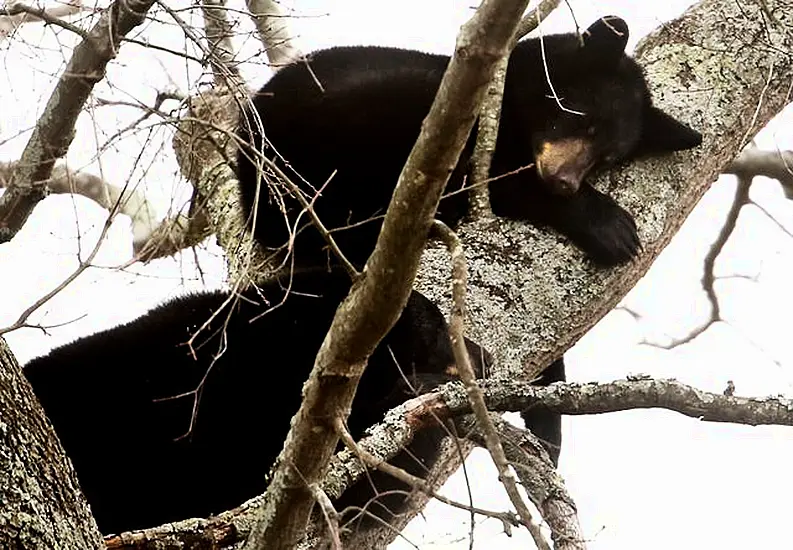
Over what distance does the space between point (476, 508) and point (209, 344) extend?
2.25m

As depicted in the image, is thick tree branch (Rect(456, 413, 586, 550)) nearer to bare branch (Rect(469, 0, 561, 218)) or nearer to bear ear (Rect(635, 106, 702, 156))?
bare branch (Rect(469, 0, 561, 218))

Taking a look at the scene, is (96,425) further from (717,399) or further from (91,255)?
(717,399)

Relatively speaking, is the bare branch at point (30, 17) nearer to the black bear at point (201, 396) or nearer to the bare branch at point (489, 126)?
the black bear at point (201, 396)

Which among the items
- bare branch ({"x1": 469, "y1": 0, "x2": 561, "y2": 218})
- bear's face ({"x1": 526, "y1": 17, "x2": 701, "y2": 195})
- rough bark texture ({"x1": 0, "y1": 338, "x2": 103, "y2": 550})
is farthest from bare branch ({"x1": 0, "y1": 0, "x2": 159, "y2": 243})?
bear's face ({"x1": 526, "y1": 17, "x2": 701, "y2": 195})

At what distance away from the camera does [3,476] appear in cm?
208

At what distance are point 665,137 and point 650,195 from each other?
0.26 metres

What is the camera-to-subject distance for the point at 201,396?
13.1 ft

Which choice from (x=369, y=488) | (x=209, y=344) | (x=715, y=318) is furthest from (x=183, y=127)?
(x=715, y=318)

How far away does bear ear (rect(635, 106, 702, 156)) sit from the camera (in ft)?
14.6

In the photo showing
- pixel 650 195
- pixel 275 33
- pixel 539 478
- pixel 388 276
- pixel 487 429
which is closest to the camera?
pixel 487 429

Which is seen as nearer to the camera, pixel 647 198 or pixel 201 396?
pixel 201 396

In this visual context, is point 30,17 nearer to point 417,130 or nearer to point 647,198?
point 417,130

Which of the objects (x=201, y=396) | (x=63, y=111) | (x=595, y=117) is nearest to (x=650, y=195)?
(x=595, y=117)

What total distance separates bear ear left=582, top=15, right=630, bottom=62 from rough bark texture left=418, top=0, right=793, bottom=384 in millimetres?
100
